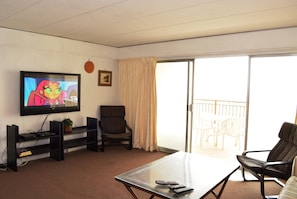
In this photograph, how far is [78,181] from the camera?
3287 millimetres

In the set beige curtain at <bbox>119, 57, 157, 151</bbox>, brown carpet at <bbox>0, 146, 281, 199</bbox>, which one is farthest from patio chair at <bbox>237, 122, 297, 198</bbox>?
beige curtain at <bbox>119, 57, 157, 151</bbox>

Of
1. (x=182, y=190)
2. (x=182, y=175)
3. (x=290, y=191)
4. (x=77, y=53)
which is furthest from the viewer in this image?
(x=77, y=53)

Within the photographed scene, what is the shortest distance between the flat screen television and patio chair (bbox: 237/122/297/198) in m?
3.23

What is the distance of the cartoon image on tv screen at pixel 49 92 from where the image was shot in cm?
391

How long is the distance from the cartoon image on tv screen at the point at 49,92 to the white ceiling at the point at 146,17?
0.89 m

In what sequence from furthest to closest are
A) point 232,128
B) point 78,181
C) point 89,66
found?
point 232,128
point 89,66
point 78,181

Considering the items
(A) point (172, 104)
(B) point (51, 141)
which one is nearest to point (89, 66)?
(B) point (51, 141)

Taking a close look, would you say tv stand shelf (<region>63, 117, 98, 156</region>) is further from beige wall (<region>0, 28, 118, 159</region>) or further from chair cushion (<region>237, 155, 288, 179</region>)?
chair cushion (<region>237, 155, 288, 179</region>)

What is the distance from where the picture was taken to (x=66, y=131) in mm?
4297

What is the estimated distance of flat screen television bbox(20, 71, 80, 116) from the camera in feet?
12.6

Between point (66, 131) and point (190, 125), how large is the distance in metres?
2.39

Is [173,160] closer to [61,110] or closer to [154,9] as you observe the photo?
[154,9]

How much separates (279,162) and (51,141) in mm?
3701

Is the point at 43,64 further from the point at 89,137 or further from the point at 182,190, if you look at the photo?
the point at 182,190
